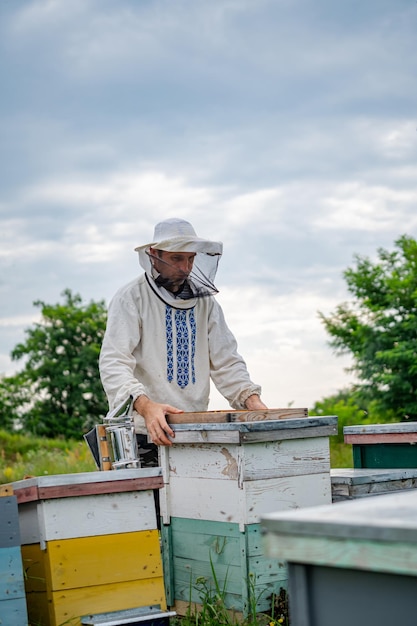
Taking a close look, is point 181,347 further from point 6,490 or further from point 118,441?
point 6,490

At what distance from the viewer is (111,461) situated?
394 centimetres

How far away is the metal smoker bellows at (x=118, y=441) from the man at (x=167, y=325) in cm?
18

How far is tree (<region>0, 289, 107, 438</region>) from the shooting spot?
16.9 meters

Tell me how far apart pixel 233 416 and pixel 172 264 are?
1.02 metres

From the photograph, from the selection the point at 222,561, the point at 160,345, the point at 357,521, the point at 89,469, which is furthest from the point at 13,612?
the point at 89,469

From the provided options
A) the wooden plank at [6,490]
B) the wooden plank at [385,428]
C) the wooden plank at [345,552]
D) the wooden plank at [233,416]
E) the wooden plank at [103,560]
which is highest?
the wooden plank at [345,552]

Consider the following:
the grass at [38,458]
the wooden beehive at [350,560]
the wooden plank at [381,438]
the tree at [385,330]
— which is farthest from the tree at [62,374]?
the wooden beehive at [350,560]

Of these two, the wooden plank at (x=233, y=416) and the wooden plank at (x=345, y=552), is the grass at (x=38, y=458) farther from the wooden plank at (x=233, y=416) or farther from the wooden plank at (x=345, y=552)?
the wooden plank at (x=345, y=552)

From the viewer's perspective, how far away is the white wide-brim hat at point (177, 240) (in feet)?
14.2

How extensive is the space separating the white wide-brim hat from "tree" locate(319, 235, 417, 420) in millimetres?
6477

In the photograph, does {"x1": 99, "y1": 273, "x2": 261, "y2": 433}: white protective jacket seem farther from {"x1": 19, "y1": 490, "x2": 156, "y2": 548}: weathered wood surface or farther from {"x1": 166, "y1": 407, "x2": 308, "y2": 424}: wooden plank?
{"x1": 19, "y1": 490, "x2": 156, "y2": 548}: weathered wood surface

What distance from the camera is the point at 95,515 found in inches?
133

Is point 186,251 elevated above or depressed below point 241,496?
above

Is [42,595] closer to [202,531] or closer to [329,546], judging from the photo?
[202,531]
